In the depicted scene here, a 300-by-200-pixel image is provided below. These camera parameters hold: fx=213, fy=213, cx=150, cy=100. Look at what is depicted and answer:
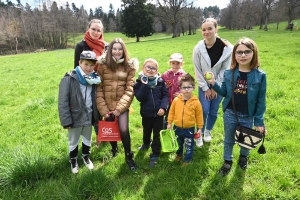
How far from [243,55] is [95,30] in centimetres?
253

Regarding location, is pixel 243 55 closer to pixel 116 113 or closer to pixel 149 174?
pixel 116 113

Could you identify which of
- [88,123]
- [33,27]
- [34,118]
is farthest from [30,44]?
[88,123]

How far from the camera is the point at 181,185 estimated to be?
10.5 feet

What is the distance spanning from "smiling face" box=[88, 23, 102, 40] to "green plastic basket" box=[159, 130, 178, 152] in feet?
6.90

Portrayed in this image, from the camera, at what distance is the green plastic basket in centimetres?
344

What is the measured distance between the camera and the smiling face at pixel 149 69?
3504 millimetres

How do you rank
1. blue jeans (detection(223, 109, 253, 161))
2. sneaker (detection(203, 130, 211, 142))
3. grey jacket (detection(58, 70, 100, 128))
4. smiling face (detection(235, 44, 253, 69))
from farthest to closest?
sneaker (detection(203, 130, 211, 142)) < grey jacket (detection(58, 70, 100, 128)) < blue jeans (detection(223, 109, 253, 161)) < smiling face (detection(235, 44, 253, 69))

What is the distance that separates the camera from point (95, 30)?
12.6 ft

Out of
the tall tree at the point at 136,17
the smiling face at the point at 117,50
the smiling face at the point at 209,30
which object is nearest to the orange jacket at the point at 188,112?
the smiling face at the point at 209,30

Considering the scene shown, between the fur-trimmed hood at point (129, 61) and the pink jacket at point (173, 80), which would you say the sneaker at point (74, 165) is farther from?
the pink jacket at point (173, 80)

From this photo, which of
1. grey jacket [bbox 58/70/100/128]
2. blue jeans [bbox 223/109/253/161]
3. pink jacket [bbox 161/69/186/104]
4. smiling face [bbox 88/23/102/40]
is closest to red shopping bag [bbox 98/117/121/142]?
grey jacket [bbox 58/70/100/128]

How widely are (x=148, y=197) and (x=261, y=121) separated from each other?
6.33ft

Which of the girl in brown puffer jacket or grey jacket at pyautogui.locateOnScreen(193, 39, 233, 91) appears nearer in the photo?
the girl in brown puffer jacket

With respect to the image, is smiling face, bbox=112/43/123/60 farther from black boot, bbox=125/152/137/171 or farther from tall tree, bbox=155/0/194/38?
tall tree, bbox=155/0/194/38
